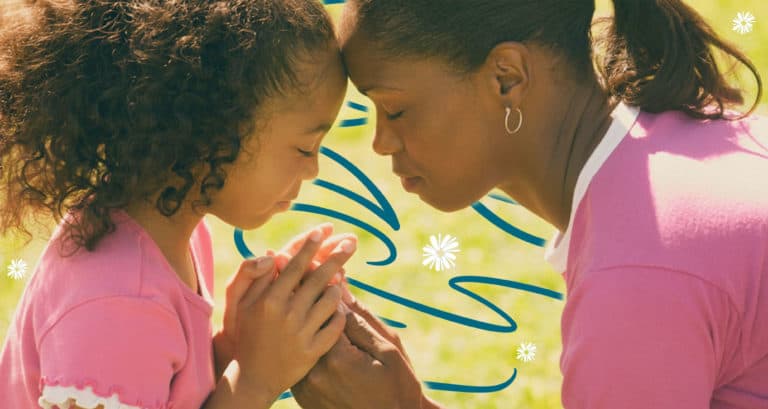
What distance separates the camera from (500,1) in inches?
105

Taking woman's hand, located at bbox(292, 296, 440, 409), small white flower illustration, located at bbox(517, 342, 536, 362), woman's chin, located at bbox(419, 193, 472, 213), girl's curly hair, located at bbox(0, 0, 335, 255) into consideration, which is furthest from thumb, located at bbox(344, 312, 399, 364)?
small white flower illustration, located at bbox(517, 342, 536, 362)

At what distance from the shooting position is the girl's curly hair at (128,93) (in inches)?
97.7

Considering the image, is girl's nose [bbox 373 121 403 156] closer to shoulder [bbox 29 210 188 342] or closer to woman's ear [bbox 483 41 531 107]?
woman's ear [bbox 483 41 531 107]

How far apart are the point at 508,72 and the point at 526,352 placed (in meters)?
1.66

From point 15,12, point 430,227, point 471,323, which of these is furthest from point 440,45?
point 430,227

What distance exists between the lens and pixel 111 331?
2.39m

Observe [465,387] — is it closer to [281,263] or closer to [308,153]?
[281,263]

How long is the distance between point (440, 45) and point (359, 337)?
756 mm

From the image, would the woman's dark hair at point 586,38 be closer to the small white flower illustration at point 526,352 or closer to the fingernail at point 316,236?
the fingernail at point 316,236

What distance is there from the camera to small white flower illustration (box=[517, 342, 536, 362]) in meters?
4.09

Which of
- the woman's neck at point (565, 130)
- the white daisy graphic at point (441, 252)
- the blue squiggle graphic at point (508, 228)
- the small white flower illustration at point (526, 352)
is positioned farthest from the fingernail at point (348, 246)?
the white daisy graphic at point (441, 252)

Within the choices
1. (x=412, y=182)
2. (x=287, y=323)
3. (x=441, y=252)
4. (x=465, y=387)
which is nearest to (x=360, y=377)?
(x=287, y=323)

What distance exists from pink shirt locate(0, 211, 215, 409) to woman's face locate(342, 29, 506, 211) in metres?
0.58

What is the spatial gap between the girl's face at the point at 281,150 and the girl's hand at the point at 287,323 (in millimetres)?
153
